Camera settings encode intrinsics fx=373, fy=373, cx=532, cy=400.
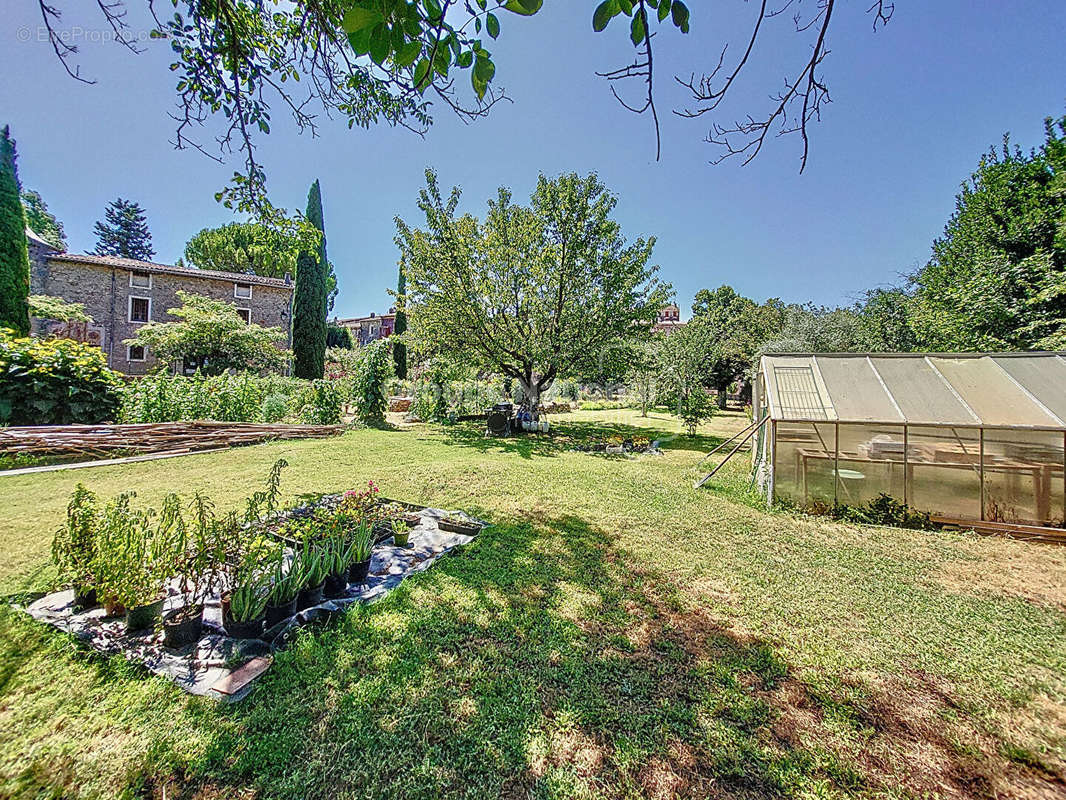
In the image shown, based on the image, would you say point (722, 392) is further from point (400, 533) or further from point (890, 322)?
point (400, 533)

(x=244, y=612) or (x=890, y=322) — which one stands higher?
(x=890, y=322)

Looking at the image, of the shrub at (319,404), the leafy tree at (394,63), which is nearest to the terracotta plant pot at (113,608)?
the leafy tree at (394,63)

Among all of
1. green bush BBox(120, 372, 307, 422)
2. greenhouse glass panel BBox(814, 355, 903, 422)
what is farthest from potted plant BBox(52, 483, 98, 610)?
greenhouse glass panel BBox(814, 355, 903, 422)

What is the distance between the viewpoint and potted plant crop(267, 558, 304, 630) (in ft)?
8.92

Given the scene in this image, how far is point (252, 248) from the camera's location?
12.4 feet

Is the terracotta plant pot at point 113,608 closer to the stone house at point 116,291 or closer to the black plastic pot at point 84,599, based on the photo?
the black plastic pot at point 84,599

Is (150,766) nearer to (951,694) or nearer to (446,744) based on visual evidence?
(446,744)

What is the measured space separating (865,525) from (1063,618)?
223cm

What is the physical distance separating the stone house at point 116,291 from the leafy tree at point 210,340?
3137mm

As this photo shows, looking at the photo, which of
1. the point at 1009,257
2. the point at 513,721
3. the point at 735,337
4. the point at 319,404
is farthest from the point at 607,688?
the point at 735,337

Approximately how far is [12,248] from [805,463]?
82.1 feet

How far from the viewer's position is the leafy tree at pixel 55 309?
15.1 metres

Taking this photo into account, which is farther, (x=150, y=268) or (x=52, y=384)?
(x=150, y=268)

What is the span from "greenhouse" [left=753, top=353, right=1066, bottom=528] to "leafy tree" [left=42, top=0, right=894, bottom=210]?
5290 mm
